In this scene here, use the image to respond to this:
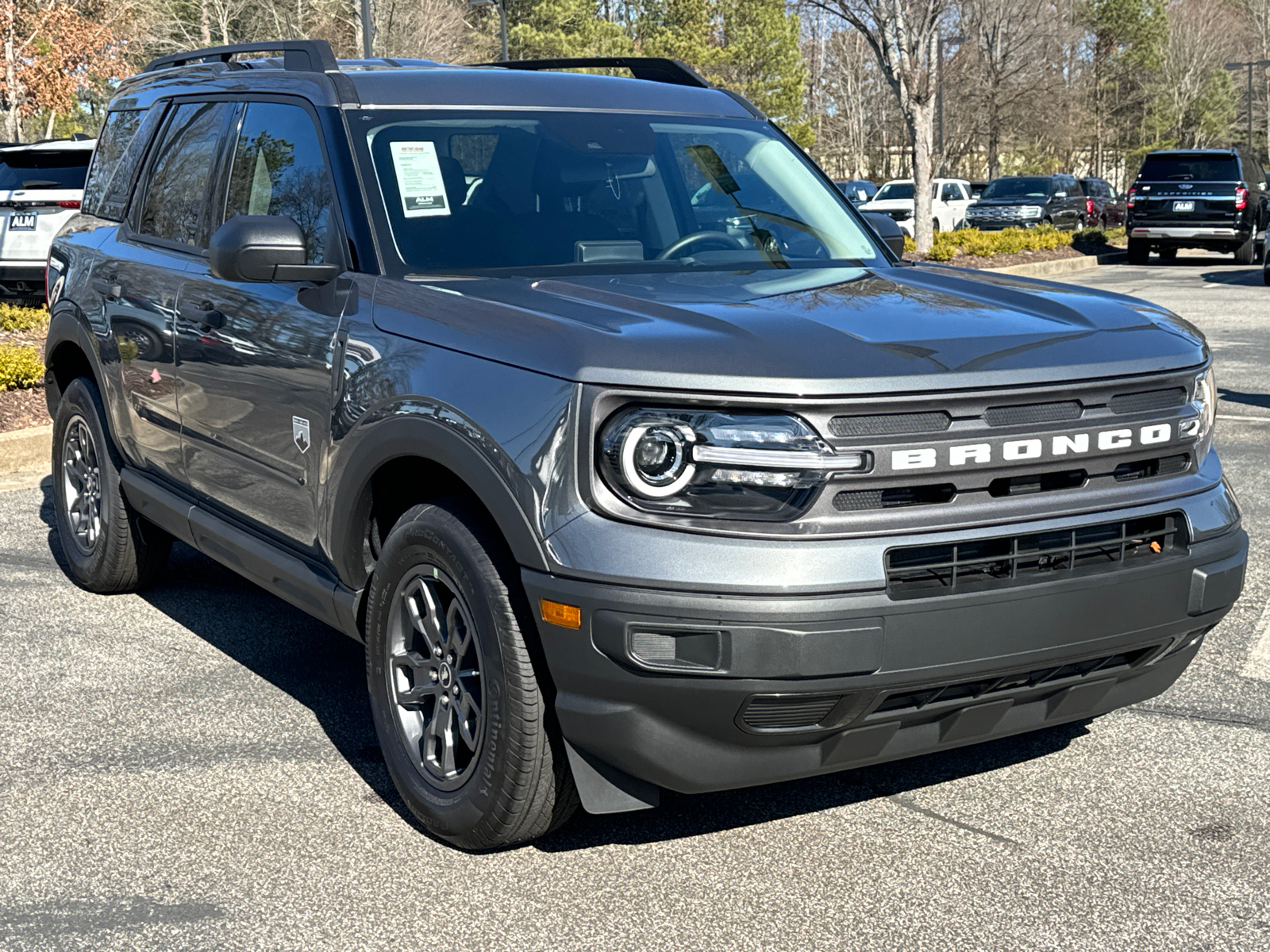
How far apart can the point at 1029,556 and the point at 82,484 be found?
435 cm

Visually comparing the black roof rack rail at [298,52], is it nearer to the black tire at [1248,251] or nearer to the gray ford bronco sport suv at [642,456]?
the gray ford bronco sport suv at [642,456]

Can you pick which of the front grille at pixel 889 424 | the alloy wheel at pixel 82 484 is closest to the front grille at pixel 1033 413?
the front grille at pixel 889 424

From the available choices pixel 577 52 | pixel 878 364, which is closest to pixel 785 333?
pixel 878 364

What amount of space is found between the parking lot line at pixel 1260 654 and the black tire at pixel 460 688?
8.52ft

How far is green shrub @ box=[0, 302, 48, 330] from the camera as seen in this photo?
11.8 meters

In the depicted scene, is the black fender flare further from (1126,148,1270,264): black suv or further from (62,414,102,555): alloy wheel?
(1126,148,1270,264): black suv

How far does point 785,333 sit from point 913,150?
71.8ft

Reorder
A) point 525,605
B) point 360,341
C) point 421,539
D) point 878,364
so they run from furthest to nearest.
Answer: point 360,341, point 421,539, point 525,605, point 878,364

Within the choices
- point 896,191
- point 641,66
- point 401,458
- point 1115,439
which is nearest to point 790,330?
point 1115,439

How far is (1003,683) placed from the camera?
124 inches

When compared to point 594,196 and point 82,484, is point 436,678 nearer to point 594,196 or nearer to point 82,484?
point 594,196

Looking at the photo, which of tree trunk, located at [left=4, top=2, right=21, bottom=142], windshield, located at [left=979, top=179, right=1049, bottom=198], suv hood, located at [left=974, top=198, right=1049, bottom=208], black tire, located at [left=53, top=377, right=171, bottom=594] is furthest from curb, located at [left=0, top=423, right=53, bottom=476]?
windshield, located at [left=979, top=179, right=1049, bottom=198]

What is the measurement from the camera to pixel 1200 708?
444 centimetres

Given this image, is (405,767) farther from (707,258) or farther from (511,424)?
(707,258)
